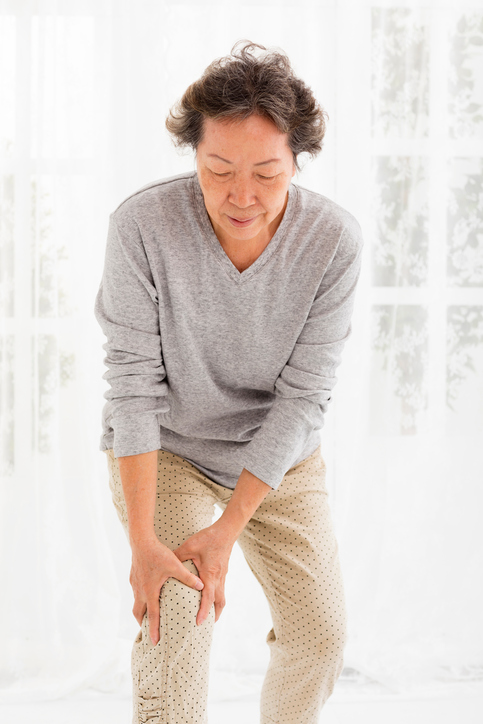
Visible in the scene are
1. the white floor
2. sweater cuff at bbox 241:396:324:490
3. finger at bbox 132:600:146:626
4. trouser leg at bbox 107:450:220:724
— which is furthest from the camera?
the white floor

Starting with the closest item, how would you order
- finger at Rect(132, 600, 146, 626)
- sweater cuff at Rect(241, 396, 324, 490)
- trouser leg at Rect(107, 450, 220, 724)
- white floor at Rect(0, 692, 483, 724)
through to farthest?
trouser leg at Rect(107, 450, 220, 724), finger at Rect(132, 600, 146, 626), sweater cuff at Rect(241, 396, 324, 490), white floor at Rect(0, 692, 483, 724)

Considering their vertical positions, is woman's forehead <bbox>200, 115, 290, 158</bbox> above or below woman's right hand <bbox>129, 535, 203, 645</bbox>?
above

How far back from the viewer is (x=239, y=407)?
1.40 metres

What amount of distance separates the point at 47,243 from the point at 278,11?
915 millimetres

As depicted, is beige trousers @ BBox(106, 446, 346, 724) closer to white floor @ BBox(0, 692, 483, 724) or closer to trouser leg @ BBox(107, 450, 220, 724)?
trouser leg @ BBox(107, 450, 220, 724)

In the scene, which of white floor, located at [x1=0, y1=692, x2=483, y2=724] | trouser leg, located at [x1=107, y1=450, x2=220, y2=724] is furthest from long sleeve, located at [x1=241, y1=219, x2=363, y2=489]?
white floor, located at [x1=0, y1=692, x2=483, y2=724]

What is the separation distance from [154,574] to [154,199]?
660mm

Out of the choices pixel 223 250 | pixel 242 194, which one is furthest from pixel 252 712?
pixel 242 194

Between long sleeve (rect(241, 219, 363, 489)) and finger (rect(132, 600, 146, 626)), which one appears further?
long sleeve (rect(241, 219, 363, 489))

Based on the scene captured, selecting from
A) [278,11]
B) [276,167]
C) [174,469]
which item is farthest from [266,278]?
[278,11]

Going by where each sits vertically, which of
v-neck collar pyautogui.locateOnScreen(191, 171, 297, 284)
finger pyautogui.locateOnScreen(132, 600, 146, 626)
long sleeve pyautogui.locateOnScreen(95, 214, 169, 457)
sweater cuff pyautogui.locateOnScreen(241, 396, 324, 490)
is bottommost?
finger pyautogui.locateOnScreen(132, 600, 146, 626)

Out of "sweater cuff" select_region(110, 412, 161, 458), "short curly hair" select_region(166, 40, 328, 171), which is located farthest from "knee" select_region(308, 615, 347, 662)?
"short curly hair" select_region(166, 40, 328, 171)

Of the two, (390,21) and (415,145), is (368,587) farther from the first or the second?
(390,21)

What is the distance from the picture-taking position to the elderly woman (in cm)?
113
